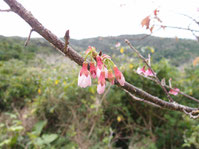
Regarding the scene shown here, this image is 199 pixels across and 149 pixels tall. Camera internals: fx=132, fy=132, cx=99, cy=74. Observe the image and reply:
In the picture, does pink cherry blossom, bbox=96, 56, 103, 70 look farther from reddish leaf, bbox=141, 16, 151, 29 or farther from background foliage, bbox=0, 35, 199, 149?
background foliage, bbox=0, 35, 199, 149

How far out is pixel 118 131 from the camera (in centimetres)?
229

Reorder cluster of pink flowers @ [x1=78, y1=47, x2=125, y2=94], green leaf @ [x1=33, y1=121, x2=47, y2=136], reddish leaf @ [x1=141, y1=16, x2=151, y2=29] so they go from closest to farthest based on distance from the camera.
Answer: cluster of pink flowers @ [x1=78, y1=47, x2=125, y2=94], reddish leaf @ [x1=141, y1=16, x2=151, y2=29], green leaf @ [x1=33, y1=121, x2=47, y2=136]

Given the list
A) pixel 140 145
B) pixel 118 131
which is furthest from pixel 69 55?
pixel 118 131

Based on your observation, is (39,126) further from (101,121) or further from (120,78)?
(120,78)

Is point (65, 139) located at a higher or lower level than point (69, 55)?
lower

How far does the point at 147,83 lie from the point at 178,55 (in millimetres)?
6366

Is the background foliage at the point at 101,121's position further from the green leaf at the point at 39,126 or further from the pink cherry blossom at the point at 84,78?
the pink cherry blossom at the point at 84,78

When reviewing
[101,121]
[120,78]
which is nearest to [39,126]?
[101,121]

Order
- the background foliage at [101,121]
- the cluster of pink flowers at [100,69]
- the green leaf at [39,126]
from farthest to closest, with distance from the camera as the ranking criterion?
the green leaf at [39,126], the background foliage at [101,121], the cluster of pink flowers at [100,69]

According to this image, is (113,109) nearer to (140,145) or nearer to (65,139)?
(140,145)

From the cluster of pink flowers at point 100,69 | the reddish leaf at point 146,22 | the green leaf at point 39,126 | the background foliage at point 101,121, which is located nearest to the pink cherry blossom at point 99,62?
the cluster of pink flowers at point 100,69

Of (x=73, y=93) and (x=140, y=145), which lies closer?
(x=140, y=145)

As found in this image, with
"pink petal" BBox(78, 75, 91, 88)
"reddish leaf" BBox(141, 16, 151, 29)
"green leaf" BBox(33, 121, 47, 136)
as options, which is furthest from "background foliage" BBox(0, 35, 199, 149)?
"pink petal" BBox(78, 75, 91, 88)

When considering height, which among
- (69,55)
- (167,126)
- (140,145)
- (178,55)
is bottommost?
(140,145)
